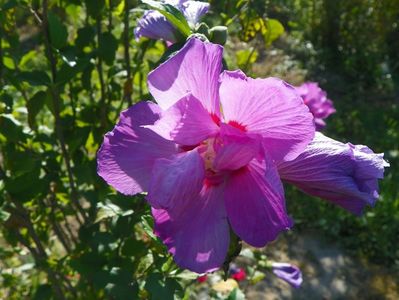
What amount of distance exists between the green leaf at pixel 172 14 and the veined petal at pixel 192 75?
0.07 metres

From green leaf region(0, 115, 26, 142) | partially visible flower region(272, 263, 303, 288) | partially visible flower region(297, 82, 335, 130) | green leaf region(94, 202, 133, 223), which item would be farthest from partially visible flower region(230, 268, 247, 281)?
green leaf region(0, 115, 26, 142)

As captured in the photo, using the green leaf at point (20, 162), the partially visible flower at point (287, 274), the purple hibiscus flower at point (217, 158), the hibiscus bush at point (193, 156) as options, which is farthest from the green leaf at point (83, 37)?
the partially visible flower at point (287, 274)

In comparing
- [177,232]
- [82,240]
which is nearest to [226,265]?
[177,232]

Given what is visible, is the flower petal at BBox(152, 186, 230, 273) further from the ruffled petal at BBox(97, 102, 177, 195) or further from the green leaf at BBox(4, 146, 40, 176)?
the green leaf at BBox(4, 146, 40, 176)

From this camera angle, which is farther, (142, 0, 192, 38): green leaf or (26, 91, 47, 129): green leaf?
(26, 91, 47, 129): green leaf

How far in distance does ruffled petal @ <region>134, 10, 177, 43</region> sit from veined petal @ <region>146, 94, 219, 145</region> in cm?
22

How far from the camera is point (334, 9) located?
4.73 m

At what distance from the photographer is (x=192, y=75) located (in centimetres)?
65

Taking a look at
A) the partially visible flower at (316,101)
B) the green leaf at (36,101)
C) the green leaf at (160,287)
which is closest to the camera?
the green leaf at (160,287)

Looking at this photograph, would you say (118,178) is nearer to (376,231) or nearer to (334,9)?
(376,231)

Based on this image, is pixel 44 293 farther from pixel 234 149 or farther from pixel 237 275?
pixel 234 149

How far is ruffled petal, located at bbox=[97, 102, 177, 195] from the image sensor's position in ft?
2.22

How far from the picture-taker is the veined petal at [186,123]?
635mm

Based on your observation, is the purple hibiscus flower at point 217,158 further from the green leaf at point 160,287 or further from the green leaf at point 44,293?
the green leaf at point 44,293
